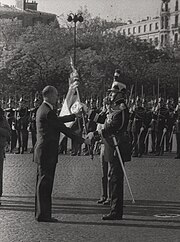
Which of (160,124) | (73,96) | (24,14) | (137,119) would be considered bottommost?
(160,124)

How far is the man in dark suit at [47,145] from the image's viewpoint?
10656 millimetres

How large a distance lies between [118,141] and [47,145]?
1.18 metres

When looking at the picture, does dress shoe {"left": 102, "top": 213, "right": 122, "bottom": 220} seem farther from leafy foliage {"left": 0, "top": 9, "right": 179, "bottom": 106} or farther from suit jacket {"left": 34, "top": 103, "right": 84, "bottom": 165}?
leafy foliage {"left": 0, "top": 9, "right": 179, "bottom": 106}

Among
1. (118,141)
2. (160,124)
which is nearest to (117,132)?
(118,141)

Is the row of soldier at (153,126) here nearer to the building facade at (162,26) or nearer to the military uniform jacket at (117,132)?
the military uniform jacket at (117,132)

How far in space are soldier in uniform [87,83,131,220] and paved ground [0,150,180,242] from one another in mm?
260

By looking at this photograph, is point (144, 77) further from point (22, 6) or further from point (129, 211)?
point (129, 211)

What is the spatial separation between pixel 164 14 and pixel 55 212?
449 ft

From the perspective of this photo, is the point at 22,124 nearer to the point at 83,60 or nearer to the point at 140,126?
the point at 140,126

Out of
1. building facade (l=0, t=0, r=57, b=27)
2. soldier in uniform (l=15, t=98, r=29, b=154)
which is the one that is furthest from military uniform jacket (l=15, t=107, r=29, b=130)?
building facade (l=0, t=0, r=57, b=27)

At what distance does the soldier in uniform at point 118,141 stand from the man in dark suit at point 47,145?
63 cm

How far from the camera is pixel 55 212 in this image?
1140 cm

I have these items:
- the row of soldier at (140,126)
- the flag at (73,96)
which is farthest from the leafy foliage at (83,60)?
the flag at (73,96)

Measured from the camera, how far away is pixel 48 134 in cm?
1073
